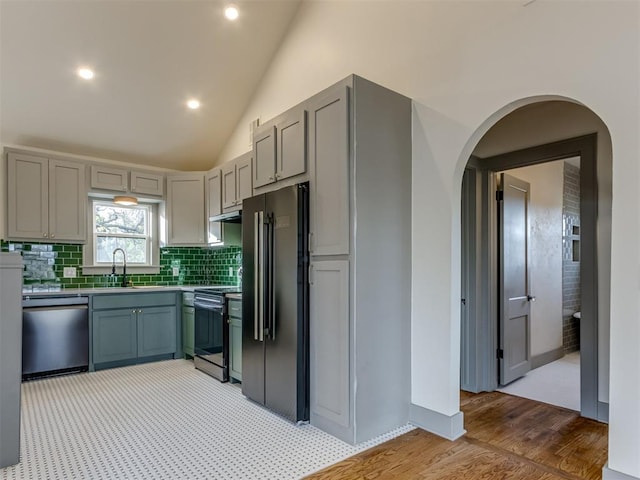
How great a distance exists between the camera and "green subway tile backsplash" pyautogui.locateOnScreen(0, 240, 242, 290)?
4598mm

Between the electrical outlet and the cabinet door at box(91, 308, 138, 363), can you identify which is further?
the electrical outlet

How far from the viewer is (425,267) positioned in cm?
292

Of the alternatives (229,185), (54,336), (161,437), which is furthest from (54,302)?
(161,437)

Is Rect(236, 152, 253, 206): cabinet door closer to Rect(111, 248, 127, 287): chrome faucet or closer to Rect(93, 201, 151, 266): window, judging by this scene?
Rect(93, 201, 151, 266): window

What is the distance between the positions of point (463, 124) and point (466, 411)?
7.65 ft

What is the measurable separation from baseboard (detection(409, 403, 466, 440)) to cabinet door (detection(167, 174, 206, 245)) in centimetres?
365

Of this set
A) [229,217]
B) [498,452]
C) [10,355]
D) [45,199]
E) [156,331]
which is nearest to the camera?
[10,355]

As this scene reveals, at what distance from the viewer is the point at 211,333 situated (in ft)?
13.9

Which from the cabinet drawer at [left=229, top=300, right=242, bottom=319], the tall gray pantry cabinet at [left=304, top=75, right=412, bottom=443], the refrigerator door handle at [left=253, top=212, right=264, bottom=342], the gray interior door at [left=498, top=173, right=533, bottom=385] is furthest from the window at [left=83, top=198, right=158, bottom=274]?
the gray interior door at [left=498, top=173, right=533, bottom=385]

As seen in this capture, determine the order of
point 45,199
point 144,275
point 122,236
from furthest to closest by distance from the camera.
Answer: point 144,275
point 122,236
point 45,199

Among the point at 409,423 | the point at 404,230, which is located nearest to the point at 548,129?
the point at 404,230

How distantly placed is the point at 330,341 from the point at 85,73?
3884 millimetres

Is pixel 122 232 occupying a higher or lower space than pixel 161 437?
higher

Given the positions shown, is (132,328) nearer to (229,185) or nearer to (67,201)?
(67,201)
